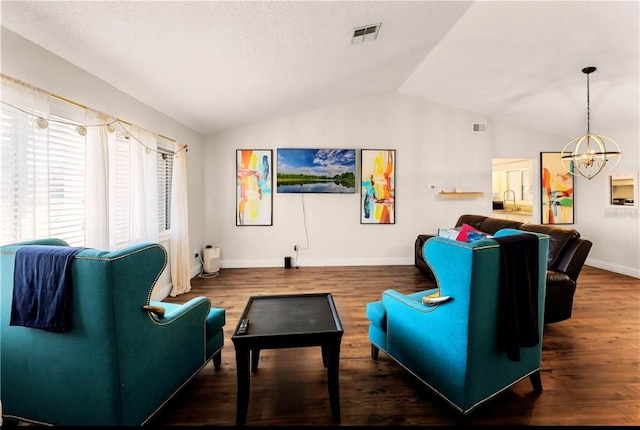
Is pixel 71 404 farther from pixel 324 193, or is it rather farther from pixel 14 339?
pixel 324 193

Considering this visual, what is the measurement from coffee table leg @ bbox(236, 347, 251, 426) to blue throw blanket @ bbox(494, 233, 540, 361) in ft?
4.84

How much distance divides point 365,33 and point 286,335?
2.89 meters

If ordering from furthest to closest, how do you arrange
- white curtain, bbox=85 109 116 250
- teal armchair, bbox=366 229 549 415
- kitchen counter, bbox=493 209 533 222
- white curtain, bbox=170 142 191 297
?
kitchen counter, bbox=493 209 533 222
white curtain, bbox=170 142 191 297
white curtain, bbox=85 109 116 250
teal armchair, bbox=366 229 549 415

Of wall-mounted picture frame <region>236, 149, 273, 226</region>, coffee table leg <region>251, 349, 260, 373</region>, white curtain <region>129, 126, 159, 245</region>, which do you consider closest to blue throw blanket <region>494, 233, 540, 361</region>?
coffee table leg <region>251, 349, 260, 373</region>

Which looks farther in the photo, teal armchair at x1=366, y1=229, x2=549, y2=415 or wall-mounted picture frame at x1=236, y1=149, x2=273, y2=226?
wall-mounted picture frame at x1=236, y1=149, x2=273, y2=226

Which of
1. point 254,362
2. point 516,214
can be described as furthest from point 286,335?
point 516,214

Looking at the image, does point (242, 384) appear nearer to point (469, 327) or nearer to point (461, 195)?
point (469, 327)

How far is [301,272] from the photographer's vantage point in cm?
481

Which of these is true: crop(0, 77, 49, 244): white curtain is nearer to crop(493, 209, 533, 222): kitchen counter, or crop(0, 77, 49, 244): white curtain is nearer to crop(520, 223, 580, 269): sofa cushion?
crop(520, 223, 580, 269): sofa cushion

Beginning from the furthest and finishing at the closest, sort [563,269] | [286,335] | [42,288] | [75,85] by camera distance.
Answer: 1. [563,269]
2. [75,85]
3. [286,335]
4. [42,288]

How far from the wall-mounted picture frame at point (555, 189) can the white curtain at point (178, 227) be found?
6.52 m

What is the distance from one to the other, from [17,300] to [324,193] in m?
4.25

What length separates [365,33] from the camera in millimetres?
2781

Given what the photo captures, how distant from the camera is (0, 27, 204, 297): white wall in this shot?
69.1 inches
